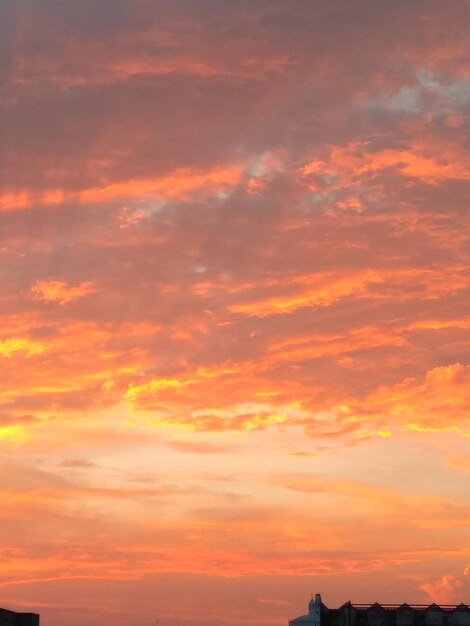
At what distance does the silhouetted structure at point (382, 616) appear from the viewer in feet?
342

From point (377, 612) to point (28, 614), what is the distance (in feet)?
106

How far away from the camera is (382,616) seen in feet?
346

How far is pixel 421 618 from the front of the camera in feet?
345

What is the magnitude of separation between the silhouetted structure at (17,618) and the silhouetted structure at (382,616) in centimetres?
2476

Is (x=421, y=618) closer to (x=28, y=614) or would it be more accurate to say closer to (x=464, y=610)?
(x=464, y=610)

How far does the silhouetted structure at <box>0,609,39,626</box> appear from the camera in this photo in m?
93.9

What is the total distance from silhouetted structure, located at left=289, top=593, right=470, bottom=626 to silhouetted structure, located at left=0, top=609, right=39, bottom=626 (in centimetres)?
2476

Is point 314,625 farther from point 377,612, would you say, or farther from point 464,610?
point 464,610

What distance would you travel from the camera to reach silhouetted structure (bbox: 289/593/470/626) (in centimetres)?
10438

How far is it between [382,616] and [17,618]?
33834 millimetres

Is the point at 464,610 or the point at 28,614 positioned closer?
the point at 28,614

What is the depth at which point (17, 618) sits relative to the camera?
9544 cm

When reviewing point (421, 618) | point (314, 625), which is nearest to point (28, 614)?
point (314, 625)

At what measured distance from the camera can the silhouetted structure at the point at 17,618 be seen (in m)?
93.9
